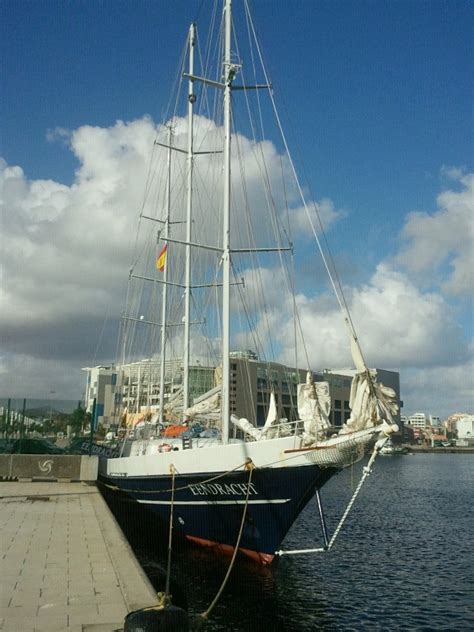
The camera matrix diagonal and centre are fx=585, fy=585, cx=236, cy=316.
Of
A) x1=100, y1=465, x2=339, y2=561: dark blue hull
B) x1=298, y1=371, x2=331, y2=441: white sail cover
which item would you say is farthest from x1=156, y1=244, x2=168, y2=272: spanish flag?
x1=298, y1=371, x2=331, y2=441: white sail cover

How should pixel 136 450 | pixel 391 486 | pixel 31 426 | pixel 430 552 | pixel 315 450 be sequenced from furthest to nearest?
1. pixel 391 486
2. pixel 31 426
3. pixel 136 450
4. pixel 430 552
5. pixel 315 450

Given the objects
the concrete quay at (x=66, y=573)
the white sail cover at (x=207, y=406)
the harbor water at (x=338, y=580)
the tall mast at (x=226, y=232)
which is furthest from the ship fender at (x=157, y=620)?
the white sail cover at (x=207, y=406)

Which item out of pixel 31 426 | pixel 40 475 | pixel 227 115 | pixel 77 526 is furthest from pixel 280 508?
pixel 31 426

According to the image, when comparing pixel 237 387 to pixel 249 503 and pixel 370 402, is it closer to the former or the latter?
pixel 249 503

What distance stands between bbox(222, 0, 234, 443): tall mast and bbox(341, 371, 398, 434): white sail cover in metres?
4.63

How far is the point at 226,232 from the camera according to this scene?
19.4 meters

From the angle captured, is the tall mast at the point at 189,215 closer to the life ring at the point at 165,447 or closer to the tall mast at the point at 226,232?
the life ring at the point at 165,447

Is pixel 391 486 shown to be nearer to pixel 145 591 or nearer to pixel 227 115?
pixel 227 115

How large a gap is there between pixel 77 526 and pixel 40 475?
12538 millimetres

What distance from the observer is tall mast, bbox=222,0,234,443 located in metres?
18.1

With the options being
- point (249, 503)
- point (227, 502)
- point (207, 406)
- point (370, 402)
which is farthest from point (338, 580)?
point (207, 406)

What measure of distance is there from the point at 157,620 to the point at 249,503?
375 inches

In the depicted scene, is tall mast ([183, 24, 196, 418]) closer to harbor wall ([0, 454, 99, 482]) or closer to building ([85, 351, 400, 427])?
building ([85, 351, 400, 427])

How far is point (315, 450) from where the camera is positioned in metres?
15.1
